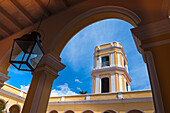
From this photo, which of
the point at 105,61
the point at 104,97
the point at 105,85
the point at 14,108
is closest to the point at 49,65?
the point at 104,97

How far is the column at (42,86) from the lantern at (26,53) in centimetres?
83

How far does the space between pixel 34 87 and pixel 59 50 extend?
1178 mm

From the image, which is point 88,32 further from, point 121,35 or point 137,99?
point 137,99

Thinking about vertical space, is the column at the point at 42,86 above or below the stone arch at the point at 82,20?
below

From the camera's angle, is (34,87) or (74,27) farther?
(74,27)

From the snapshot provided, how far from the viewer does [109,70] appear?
52.9 ft

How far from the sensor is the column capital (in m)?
3.27

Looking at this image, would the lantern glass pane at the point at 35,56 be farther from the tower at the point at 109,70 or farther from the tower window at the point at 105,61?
the tower window at the point at 105,61

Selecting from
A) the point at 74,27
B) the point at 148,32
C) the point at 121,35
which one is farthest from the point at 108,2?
the point at 121,35

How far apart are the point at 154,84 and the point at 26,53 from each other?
2048 millimetres

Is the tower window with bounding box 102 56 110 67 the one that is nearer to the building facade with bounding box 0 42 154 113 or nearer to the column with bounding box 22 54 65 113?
the building facade with bounding box 0 42 154 113

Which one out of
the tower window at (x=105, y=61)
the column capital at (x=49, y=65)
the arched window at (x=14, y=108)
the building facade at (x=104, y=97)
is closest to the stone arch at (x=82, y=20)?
the column capital at (x=49, y=65)

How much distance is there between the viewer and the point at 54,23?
3979 mm

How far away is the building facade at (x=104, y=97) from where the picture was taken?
37.1 ft
